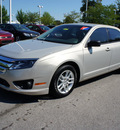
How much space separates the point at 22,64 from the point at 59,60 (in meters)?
0.69

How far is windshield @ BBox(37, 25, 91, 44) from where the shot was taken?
13.1ft

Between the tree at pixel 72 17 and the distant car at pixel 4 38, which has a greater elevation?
the tree at pixel 72 17

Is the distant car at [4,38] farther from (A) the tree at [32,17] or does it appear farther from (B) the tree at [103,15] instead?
(A) the tree at [32,17]

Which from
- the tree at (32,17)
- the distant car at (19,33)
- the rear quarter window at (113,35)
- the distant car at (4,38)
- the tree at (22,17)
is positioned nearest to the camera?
the rear quarter window at (113,35)

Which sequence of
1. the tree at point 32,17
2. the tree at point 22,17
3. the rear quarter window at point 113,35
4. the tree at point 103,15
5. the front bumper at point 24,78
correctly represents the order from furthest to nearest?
the tree at point 22,17 < the tree at point 32,17 < the tree at point 103,15 < the rear quarter window at point 113,35 < the front bumper at point 24,78

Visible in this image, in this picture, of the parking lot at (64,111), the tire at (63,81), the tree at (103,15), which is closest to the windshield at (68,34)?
the tire at (63,81)

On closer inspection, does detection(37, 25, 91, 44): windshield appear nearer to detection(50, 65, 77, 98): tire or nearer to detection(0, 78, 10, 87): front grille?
detection(50, 65, 77, 98): tire

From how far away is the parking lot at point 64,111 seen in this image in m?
2.60

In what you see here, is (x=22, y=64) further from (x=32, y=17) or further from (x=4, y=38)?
(x=32, y=17)

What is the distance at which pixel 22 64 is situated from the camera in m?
3.01

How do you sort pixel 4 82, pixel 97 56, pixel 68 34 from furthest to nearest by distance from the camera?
pixel 68 34
pixel 97 56
pixel 4 82

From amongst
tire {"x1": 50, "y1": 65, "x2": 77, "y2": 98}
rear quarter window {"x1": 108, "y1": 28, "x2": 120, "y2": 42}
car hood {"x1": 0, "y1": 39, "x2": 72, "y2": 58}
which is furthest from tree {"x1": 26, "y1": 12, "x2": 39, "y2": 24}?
tire {"x1": 50, "y1": 65, "x2": 77, "y2": 98}

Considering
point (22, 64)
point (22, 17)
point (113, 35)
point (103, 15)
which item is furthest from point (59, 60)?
point (22, 17)

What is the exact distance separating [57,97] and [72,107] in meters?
0.45
